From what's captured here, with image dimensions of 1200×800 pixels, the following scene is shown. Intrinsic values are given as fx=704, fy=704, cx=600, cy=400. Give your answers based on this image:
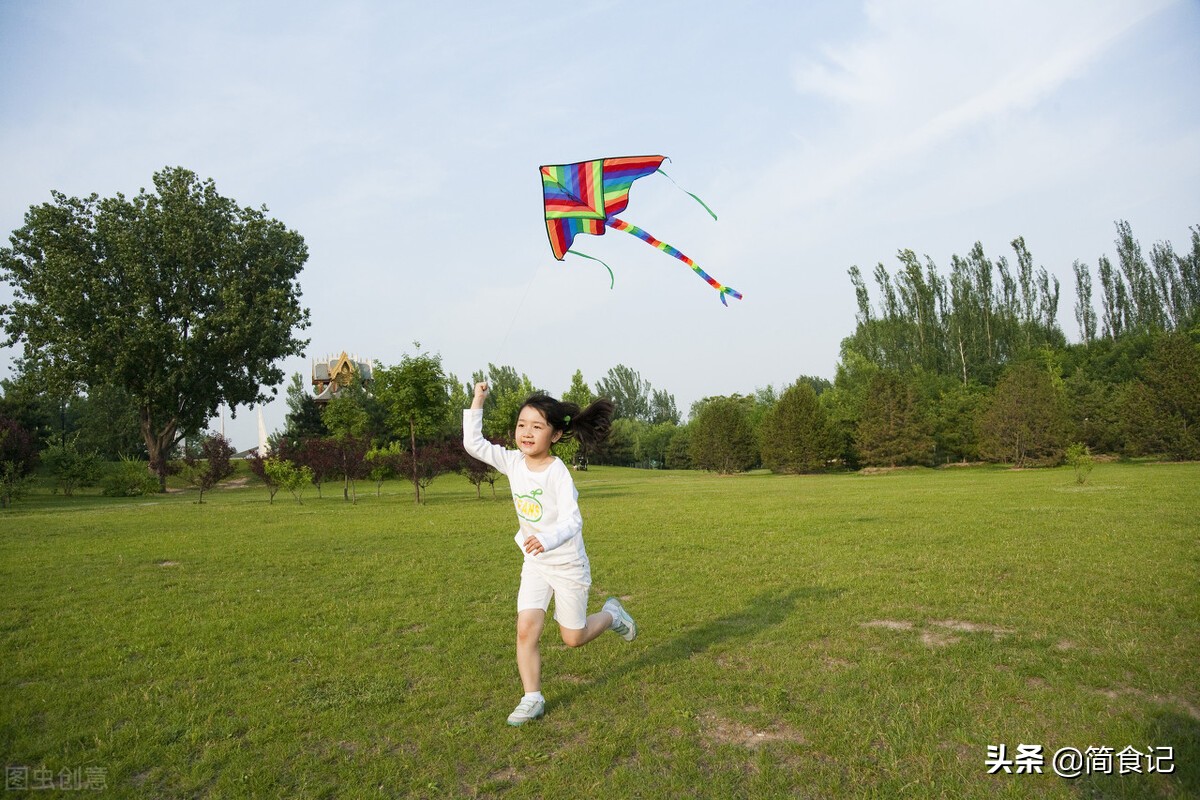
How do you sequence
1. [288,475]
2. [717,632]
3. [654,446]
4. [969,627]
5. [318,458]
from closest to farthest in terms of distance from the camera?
[969,627], [717,632], [288,475], [318,458], [654,446]

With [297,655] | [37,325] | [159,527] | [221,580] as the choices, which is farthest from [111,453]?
[297,655]

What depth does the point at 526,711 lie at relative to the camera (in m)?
4.55

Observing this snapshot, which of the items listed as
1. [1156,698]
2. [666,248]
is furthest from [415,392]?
[1156,698]

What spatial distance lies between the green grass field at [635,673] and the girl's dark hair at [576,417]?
1864 mm

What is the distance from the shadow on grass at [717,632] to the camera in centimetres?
534

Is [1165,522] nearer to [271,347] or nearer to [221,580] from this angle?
[221,580]

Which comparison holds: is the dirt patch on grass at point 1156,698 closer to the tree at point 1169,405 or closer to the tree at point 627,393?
the tree at point 1169,405

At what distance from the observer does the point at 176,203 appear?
36.3 m

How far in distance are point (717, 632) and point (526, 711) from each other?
2.55 meters

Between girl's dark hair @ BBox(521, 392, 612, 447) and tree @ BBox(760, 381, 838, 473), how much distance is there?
47.0 m

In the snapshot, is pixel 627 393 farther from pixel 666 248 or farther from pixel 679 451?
pixel 666 248

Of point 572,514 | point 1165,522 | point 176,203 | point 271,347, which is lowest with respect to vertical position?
point 1165,522

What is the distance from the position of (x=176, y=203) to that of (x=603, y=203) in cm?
3781

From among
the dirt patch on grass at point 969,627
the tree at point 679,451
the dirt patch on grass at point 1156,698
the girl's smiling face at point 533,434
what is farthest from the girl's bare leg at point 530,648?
the tree at point 679,451
